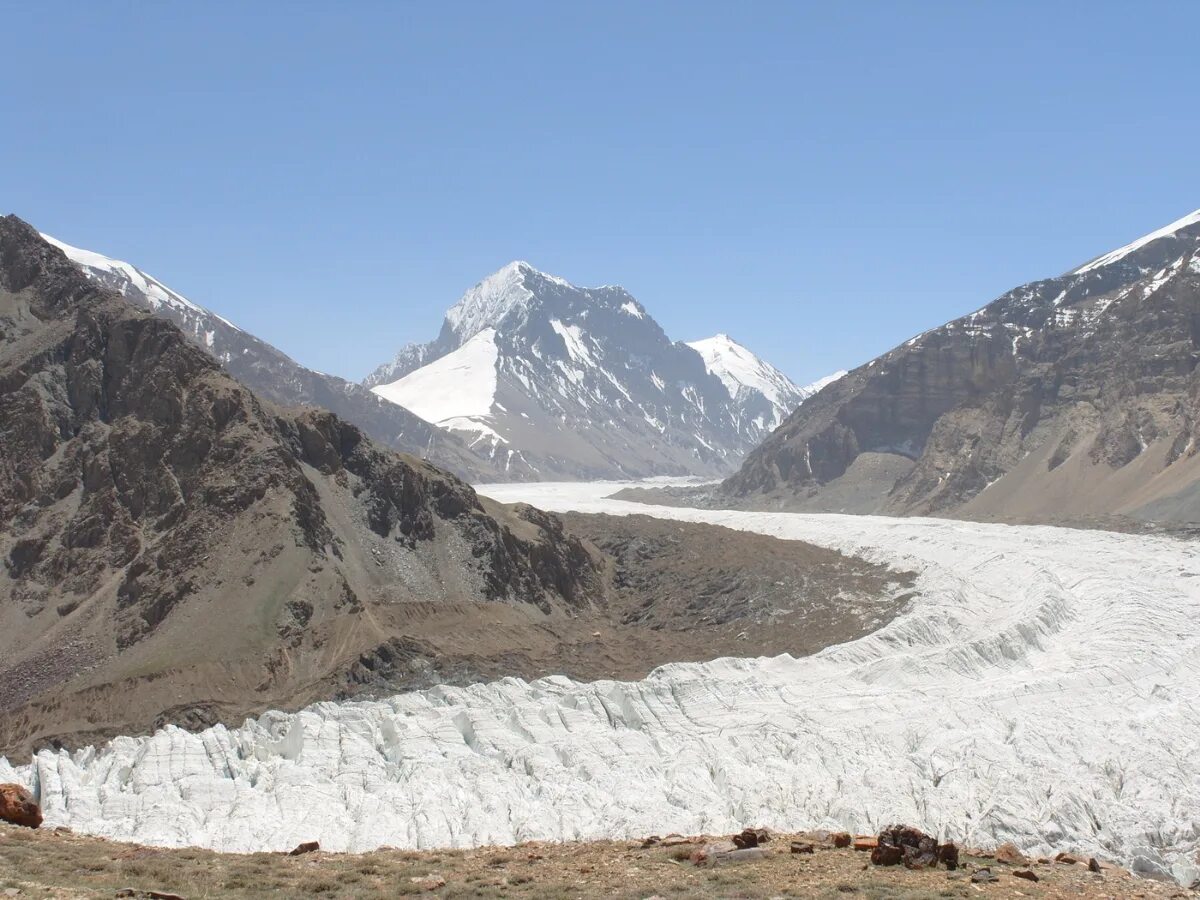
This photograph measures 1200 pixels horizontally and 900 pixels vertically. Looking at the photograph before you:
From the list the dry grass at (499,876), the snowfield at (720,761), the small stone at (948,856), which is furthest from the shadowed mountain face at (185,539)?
the small stone at (948,856)

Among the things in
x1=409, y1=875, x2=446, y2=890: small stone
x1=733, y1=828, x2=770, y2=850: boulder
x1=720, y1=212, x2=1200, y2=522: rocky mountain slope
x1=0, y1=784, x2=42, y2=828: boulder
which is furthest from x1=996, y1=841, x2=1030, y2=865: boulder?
x1=720, y1=212, x2=1200, y2=522: rocky mountain slope

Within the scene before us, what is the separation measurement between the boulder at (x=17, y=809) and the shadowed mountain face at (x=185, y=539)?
21.8m

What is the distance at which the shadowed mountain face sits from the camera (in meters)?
56.4

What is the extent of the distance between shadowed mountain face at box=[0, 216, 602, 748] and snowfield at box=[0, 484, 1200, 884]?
7126mm

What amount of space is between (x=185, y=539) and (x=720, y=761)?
37198 millimetres

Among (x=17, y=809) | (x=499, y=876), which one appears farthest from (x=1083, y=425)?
(x=17, y=809)

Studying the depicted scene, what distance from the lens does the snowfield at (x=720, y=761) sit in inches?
1539

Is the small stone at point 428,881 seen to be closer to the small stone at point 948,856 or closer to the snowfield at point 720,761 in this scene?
the small stone at point 948,856

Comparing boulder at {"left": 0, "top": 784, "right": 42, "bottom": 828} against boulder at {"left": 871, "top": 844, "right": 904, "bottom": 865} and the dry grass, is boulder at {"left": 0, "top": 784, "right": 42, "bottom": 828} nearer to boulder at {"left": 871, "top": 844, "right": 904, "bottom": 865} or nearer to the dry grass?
the dry grass

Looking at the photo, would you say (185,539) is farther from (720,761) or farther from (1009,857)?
(1009,857)

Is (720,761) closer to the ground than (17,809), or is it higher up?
closer to the ground

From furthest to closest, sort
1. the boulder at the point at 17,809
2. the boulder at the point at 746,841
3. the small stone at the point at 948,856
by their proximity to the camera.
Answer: the boulder at the point at 17,809 → the boulder at the point at 746,841 → the small stone at the point at 948,856

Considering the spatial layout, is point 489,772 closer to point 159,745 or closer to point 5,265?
point 159,745

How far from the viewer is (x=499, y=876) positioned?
2362 centimetres
